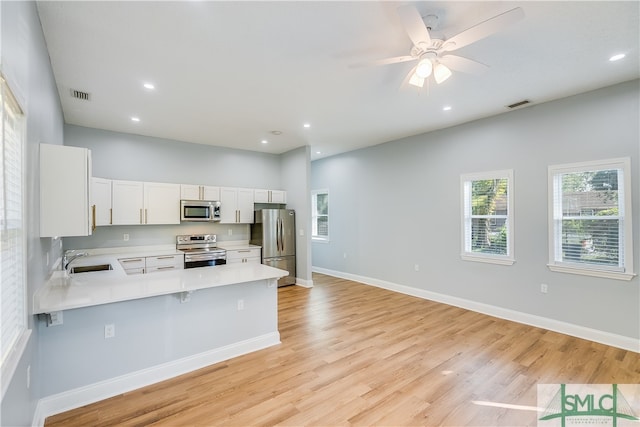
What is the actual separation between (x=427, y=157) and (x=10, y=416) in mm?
5591

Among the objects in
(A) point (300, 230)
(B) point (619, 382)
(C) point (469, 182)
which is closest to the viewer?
(B) point (619, 382)

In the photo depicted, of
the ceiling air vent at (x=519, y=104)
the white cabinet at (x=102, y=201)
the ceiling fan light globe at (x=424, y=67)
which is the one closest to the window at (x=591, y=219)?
the ceiling air vent at (x=519, y=104)

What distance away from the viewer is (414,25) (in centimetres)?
204

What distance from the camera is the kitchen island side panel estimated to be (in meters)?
2.33

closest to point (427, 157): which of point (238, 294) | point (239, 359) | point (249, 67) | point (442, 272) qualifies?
point (442, 272)

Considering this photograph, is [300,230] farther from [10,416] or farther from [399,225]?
[10,416]

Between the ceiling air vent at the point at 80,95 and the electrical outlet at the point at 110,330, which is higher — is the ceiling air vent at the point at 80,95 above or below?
above

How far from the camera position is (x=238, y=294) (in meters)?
3.21

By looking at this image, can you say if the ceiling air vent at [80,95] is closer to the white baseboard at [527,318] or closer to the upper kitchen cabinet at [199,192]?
the upper kitchen cabinet at [199,192]

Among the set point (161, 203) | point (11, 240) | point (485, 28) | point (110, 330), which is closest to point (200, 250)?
point (161, 203)

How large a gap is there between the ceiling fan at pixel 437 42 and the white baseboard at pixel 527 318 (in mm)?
3408

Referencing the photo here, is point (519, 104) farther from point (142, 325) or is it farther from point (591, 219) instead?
point (142, 325)

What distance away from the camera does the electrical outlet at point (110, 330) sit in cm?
250

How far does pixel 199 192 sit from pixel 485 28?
5.07 metres
